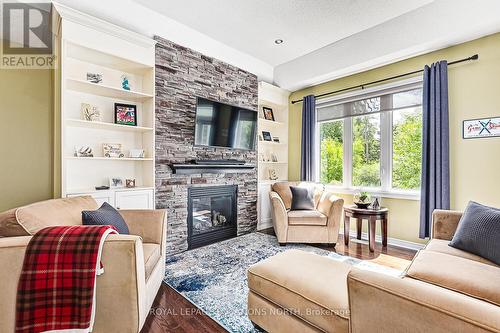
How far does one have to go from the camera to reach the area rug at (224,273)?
1848 millimetres

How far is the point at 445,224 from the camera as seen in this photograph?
2248mm

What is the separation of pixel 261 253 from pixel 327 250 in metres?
0.86

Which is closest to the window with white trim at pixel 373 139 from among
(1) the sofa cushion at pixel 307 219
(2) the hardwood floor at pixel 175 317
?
(1) the sofa cushion at pixel 307 219

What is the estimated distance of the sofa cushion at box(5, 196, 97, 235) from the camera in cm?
145

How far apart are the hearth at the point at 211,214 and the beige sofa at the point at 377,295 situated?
1.84m

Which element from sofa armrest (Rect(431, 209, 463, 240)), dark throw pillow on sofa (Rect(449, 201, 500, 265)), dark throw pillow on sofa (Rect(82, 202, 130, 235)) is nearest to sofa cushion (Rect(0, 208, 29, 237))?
dark throw pillow on sofa (Rect(82, 202, 130, 235))

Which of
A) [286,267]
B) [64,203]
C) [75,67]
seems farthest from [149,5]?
[286,267]

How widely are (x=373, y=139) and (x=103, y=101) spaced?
362cm

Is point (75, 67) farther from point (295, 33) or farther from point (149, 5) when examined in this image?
point (295, 33)

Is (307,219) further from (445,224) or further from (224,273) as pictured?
(445,224)

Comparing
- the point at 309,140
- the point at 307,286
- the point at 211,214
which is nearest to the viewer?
the point at 307,286

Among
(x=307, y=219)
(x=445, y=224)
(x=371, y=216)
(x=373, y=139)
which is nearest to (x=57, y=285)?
(x=307, y=219)

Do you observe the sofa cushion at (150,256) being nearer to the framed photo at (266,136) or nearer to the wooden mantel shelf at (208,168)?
the wooden mantel shelf at (208,168)
